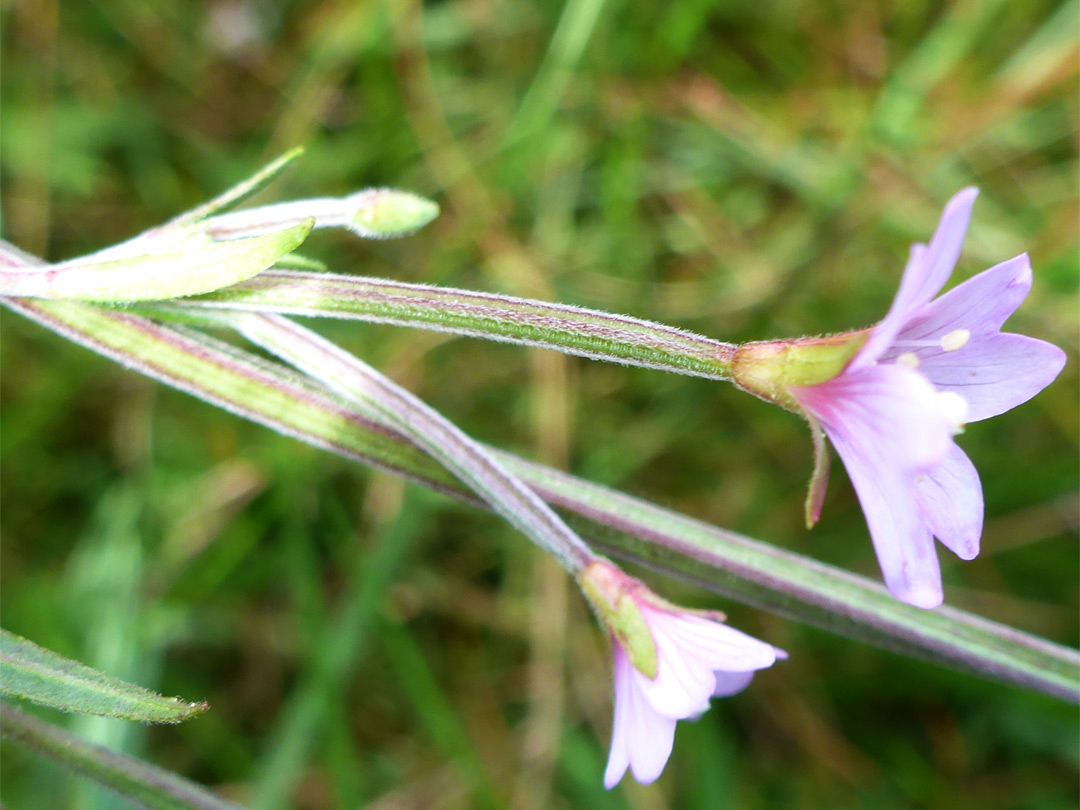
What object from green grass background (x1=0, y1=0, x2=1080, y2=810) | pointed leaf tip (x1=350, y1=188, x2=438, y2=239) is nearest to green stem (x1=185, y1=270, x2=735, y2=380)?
pointed leaf tip (x1=350, y1=188, x2=438, y2=239)

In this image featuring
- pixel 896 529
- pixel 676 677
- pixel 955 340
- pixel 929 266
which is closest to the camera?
pixel 929 266

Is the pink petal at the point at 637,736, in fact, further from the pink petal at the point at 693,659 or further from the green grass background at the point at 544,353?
the green grass background at the point at 544,353

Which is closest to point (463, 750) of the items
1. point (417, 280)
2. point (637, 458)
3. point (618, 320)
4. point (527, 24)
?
point (637, 458)

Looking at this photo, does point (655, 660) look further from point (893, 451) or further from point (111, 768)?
point (111, 768)

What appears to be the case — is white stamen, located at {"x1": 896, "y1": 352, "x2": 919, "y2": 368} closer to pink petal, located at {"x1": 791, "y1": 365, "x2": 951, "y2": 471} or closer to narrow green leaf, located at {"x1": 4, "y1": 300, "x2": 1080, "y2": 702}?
pink petal, located at {"x1": 791, "y1": 365, "x2": 951, "y2": 471}

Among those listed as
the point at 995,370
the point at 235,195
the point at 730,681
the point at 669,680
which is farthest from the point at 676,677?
the point at 235,195
